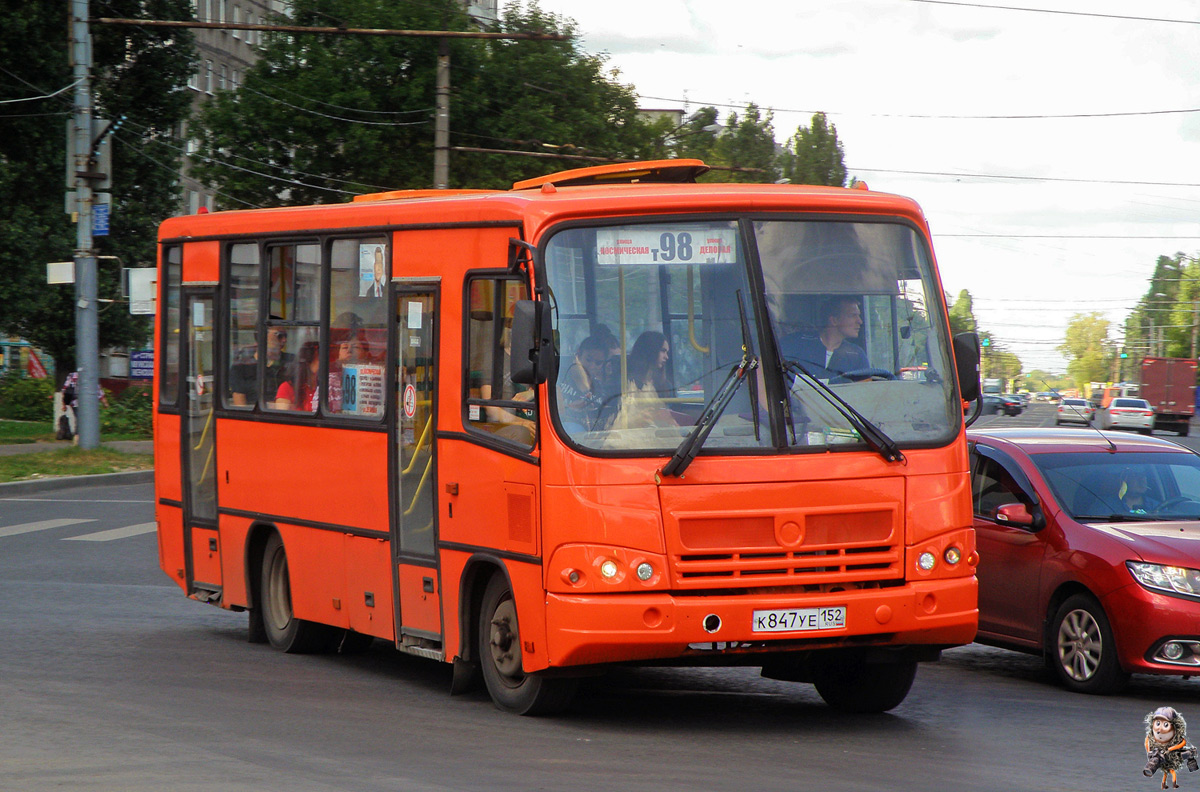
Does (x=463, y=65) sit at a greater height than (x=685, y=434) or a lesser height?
greater

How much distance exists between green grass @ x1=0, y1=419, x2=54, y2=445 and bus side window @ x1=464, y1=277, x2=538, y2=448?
29.0 m

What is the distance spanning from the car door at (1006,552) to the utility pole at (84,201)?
64.0 feet

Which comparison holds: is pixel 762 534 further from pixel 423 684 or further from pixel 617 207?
pixel 423 684

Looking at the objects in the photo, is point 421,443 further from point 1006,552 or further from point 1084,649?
point 1084,649

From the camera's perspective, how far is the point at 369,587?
959 centimetres

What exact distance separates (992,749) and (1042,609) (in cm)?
252

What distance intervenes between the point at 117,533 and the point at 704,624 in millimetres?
12707

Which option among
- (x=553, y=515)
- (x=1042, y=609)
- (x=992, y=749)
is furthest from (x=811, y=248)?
(x=1042, y=609)

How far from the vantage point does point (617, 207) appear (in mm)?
7918

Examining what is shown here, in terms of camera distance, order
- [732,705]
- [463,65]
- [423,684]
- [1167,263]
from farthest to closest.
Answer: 1. [1167,263]
2. [463,65]
3. [423,684]
4. [732,705]

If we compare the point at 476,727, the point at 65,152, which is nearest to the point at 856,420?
the point at 476,727

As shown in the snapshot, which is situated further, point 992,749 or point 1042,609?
point 1042,609

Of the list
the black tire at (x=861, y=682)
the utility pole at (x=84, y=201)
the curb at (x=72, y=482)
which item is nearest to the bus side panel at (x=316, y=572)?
the black tire at (x=861, y=682)

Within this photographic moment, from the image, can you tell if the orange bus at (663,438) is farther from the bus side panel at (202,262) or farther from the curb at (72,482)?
the curb at (72,482)
